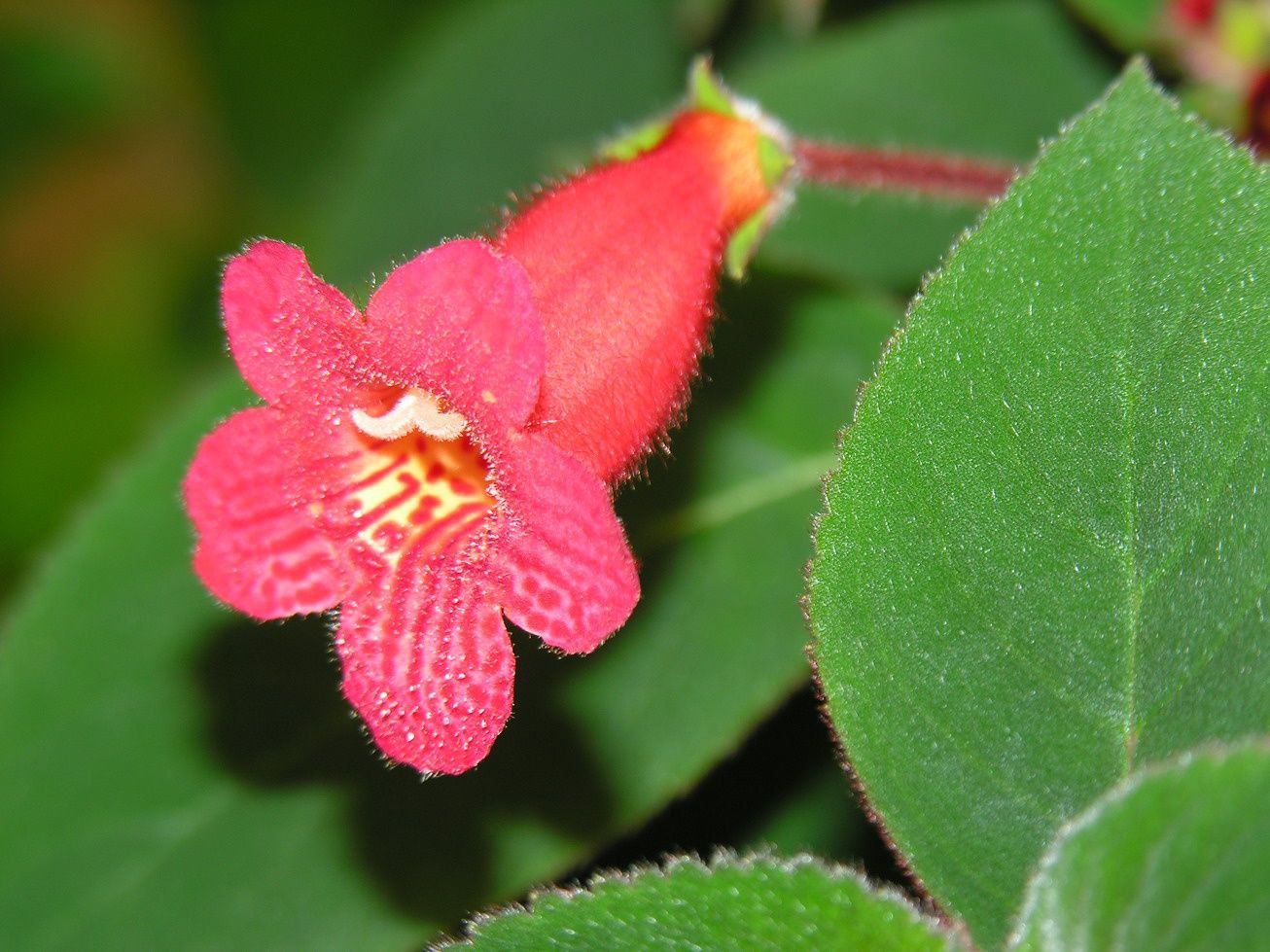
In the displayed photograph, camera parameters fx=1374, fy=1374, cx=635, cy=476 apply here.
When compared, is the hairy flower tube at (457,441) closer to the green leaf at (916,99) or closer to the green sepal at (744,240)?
the green sepal at (744,240)

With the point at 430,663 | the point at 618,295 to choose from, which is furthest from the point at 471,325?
the point at 430,663

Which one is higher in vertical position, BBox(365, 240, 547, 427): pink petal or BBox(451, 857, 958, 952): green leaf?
BBox(365, 240, 547, 427): pink petal

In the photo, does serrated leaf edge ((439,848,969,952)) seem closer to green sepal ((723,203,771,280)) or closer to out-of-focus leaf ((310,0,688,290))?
green sepal ((723,203,771,280))

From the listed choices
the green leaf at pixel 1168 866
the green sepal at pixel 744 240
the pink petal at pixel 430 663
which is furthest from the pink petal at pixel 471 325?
the green leaf at pixel 1168 866

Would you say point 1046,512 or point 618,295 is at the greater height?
point 618,295

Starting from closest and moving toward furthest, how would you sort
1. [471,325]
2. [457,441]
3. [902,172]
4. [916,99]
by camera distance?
[471,325]
[457,441]
[902,172]
[916,99]

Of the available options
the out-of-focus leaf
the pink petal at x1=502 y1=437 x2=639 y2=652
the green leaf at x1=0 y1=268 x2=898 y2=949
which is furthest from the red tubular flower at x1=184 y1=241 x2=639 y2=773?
the out-of-focus leaf

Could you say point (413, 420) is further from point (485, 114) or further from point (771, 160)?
point (485, 114)
